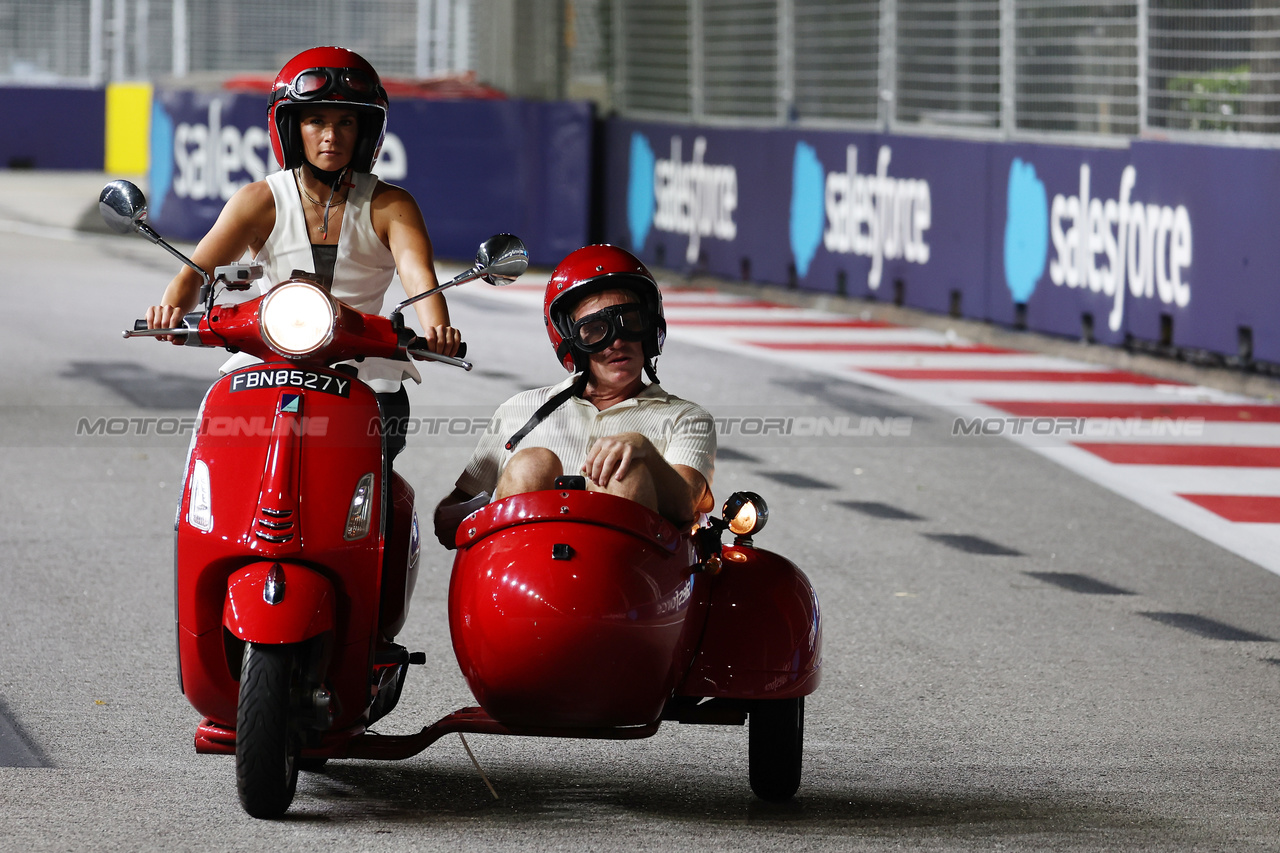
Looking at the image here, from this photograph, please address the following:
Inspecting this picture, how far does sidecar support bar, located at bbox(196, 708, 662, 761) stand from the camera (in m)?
4.38

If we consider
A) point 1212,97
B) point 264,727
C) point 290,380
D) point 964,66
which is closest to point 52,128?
point 964,66

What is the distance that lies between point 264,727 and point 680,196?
14.7m

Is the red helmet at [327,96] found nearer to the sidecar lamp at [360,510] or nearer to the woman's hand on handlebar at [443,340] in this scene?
the woman's hand on handlebar at [443,340]

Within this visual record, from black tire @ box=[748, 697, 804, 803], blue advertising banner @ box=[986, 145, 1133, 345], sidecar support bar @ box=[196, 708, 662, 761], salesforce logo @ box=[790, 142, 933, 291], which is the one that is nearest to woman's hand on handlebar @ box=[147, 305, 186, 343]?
sidecar support bar @ box=[196, 708, 662, 761]

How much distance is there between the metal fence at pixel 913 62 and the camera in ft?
40.1

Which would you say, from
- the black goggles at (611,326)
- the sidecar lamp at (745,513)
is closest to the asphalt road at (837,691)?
the sidecar lamp at (745,513)

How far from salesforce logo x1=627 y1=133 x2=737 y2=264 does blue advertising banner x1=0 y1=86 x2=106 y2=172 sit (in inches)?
625

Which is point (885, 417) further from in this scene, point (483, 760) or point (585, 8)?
point (585, 8)

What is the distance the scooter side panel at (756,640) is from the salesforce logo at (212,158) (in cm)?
1495

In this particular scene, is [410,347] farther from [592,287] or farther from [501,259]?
[592,287]

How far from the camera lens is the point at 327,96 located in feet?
15.7

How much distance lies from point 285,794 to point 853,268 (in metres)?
12.2

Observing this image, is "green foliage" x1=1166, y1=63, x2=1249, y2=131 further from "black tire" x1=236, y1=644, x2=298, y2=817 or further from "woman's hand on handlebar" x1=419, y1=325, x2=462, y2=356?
"black tire" x1=236, y1=644, x2=298, y2=817

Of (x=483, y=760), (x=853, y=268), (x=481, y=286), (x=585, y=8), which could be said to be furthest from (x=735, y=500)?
(x=585, y=8)
